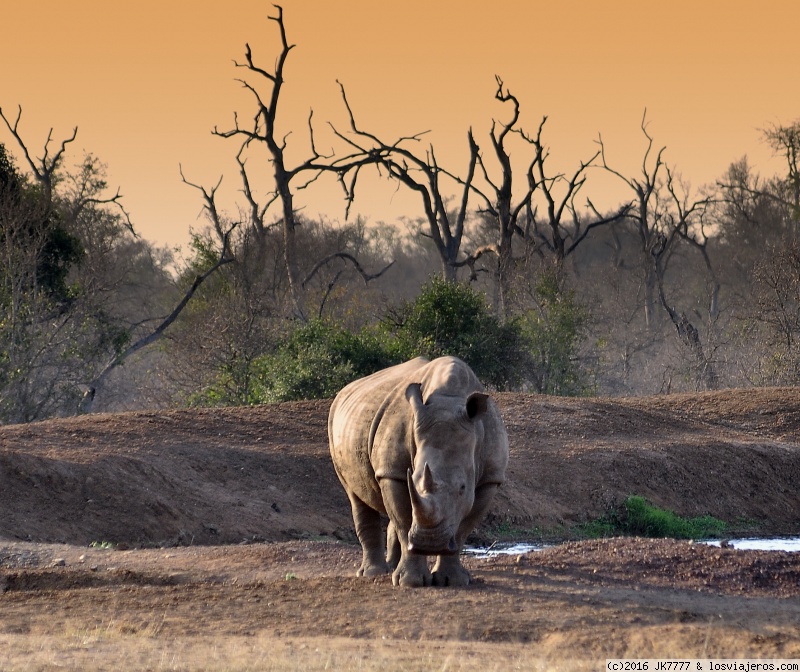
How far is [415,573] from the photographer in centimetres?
910

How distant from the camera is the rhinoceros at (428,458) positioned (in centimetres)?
842

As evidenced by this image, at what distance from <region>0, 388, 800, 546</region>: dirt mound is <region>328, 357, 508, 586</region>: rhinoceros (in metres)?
5.68

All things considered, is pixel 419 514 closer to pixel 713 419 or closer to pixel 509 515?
pixel 509 515

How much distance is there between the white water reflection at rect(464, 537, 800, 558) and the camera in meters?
15.0

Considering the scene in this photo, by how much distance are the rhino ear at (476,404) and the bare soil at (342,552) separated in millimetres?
1242

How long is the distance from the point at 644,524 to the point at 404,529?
9.00 metres

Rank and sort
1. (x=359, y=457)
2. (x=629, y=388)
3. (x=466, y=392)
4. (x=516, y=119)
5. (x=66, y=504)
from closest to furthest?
(x=466, y=392), (x=359, y=457), (x=66, y=504), (x=629, y=388), (x=516, y=119)

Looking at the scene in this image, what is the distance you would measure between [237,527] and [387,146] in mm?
22213

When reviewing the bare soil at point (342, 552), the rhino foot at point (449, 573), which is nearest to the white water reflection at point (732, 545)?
the bare soil at point (342, 552)

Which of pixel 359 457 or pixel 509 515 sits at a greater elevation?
pixel 359 457

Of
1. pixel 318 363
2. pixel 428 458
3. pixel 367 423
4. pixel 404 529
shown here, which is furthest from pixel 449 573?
pixel 318 363

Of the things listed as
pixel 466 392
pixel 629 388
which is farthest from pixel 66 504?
pixel 629 388

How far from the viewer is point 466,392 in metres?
9.09

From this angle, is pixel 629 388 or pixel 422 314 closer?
pixel 422 314
